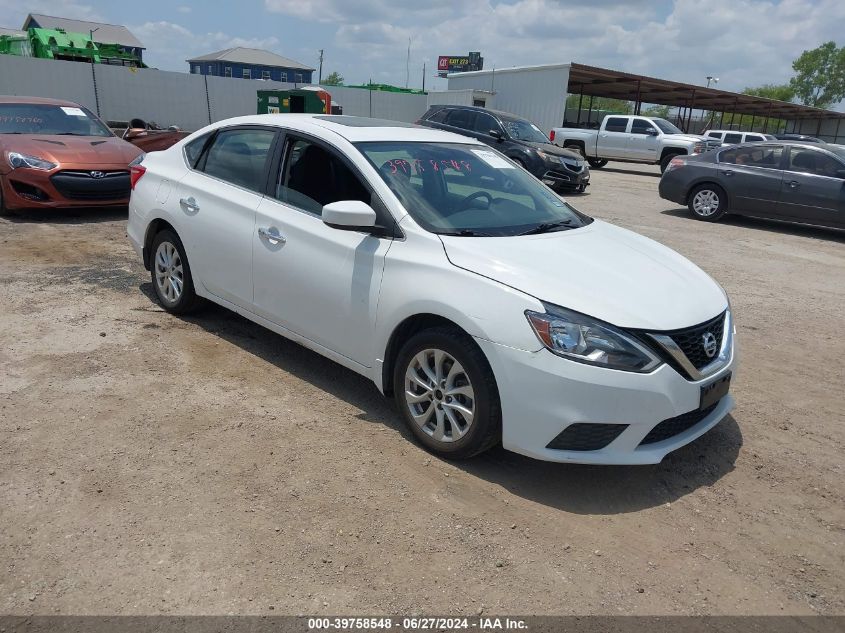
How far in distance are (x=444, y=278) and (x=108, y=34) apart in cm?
7367

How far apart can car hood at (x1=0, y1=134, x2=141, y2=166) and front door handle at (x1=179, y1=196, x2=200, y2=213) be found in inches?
181

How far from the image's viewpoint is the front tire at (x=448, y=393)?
10.4ft

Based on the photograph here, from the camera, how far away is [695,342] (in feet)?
10.6

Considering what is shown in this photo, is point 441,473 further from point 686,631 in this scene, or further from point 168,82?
point 168,82

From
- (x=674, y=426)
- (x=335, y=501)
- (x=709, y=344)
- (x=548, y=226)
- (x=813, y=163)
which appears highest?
(x=813, y=163)

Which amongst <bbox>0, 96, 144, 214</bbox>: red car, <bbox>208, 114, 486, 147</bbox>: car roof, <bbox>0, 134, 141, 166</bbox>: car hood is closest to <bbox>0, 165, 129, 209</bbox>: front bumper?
<bbox>0, 96, 144, 214</bbox>: red car

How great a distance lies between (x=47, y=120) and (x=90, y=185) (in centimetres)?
172

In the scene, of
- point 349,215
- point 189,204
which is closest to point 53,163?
point 189,204

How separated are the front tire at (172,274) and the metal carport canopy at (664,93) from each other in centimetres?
2603

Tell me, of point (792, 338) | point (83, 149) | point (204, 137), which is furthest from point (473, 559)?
point (83, 149)

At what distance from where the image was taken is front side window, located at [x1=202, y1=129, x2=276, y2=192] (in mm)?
4461

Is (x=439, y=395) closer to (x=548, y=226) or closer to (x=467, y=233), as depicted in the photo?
(x=467, y=233)

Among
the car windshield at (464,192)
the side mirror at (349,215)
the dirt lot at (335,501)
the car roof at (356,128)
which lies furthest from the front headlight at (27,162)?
the side mirror at (349,215)

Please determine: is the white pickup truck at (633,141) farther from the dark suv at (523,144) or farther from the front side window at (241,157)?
the front side window at (241,157)
